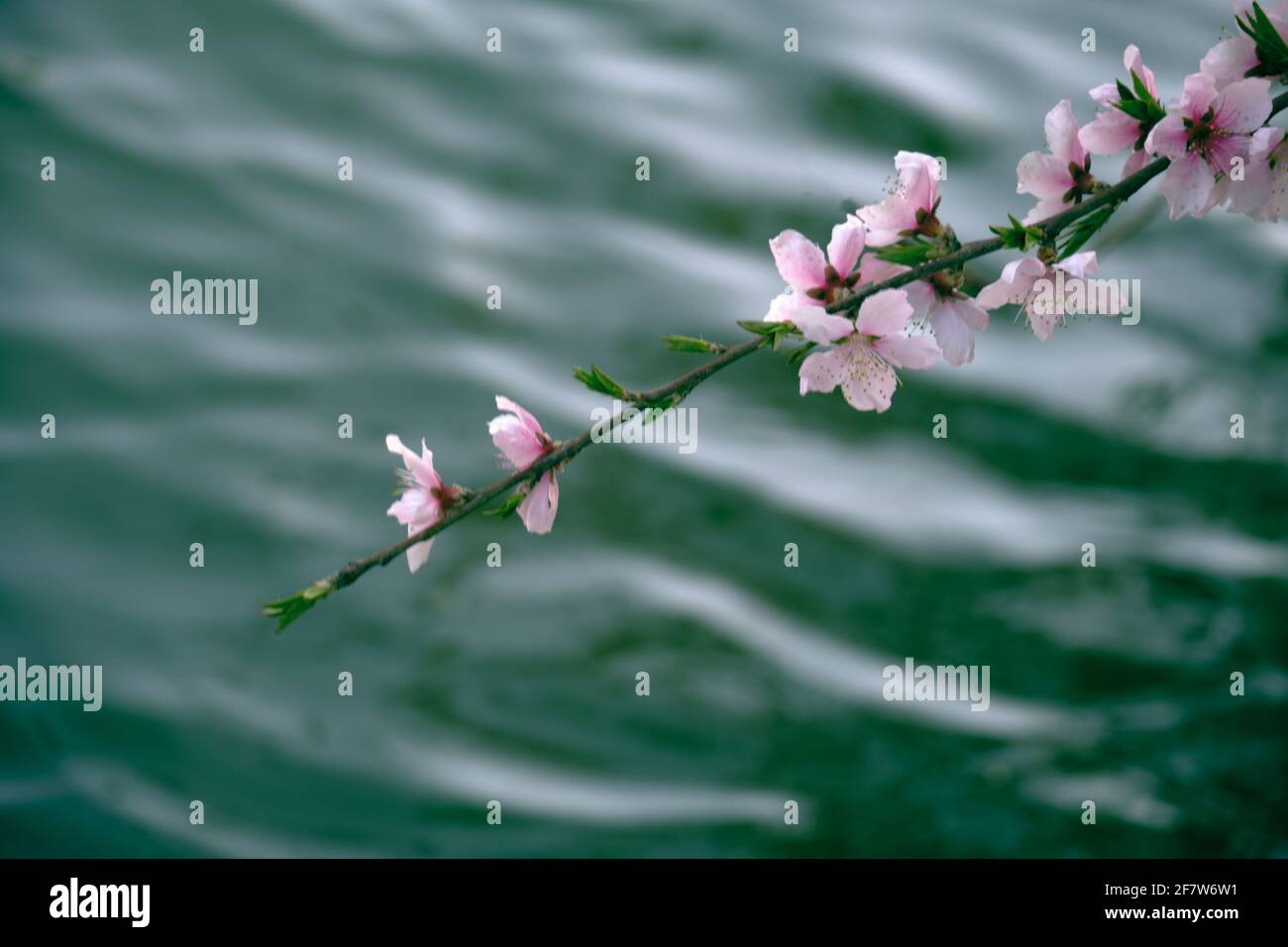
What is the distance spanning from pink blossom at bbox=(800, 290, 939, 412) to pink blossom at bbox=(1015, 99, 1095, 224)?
11cm

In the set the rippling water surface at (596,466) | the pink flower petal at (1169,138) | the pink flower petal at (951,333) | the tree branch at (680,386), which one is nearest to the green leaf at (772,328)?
the tree branch at (680,386)

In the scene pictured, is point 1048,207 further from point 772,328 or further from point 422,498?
point 422,498

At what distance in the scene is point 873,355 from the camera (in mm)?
593

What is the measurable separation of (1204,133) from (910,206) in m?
0.15

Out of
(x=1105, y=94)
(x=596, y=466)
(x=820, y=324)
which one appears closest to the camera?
(x=820, y=324)

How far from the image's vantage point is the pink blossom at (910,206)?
590mm

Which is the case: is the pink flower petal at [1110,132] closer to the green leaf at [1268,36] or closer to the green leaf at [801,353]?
the green leaf at [1268,36]

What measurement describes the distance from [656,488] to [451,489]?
1.32 metres

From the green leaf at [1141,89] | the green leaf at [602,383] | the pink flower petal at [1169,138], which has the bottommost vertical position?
the green leaf at [602,383]

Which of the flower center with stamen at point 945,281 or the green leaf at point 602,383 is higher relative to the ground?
the flower center with stamen at point 945,281

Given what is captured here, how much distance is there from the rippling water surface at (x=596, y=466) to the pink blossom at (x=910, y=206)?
1142 mm

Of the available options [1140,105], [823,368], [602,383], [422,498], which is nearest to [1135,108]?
[1140,105]

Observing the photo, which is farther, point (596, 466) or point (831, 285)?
point (596, 466)

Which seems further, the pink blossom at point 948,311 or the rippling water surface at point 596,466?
the rippling water surface at point 596,466
